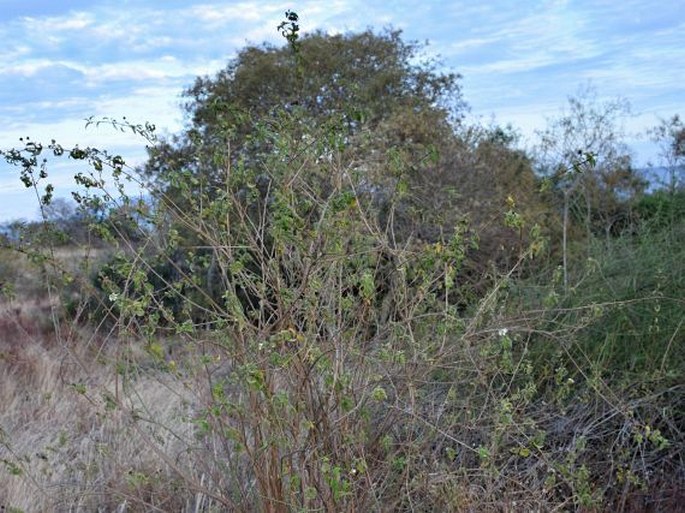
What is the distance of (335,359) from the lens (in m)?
3.56

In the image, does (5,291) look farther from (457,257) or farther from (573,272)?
(573,272)

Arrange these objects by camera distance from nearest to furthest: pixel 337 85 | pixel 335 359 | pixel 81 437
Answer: pixel 335 359
pixel 81 437
pixel 337 85

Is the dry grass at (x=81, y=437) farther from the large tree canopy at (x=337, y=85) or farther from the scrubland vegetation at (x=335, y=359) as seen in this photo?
the large tree canopy at (x=337, y=85)

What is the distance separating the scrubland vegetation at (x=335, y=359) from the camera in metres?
3.47

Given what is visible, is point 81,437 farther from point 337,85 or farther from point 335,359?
point 337,85

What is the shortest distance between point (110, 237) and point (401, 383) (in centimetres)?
130

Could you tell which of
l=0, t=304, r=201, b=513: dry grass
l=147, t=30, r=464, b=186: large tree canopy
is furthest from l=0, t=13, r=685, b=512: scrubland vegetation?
l=147, t=30, r=464, b=186: large tree canopy

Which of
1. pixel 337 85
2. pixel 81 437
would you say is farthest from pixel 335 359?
pixel 337 85

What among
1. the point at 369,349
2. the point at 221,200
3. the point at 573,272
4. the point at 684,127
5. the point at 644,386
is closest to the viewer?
the point at 221,200

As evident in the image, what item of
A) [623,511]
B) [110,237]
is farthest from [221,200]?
[623,511]

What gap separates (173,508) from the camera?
4523 mm

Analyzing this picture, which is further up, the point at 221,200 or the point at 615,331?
the point at 221,200

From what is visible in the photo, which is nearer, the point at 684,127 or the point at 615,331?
the point at 615,331

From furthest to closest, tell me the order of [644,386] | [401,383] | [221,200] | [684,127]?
[684,127] → [644,386] → [401,383] → [221,200]
